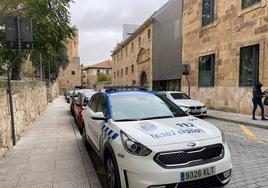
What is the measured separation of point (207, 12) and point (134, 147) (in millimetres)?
14720

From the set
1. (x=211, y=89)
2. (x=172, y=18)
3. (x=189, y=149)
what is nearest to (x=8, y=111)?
(x=189, y=149)

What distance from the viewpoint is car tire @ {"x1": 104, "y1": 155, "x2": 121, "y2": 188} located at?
127 inches

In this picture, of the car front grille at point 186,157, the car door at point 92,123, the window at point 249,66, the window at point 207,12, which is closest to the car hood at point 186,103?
the window at point 249,66

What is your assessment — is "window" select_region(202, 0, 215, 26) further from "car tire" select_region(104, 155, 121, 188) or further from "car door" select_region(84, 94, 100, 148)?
"car tire" select_region(104, 155, 121, 188)

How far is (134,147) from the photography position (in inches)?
119

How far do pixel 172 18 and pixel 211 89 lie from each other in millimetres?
8321

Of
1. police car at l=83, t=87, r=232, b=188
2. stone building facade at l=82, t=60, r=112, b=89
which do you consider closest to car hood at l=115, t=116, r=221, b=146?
police car at l=83, t=87, r=232, b=188

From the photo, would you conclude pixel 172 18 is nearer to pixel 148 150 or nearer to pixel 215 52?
pixel 215 52

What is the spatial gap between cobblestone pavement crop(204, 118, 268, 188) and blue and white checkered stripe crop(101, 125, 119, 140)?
6.41 feet

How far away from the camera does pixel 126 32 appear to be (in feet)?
146

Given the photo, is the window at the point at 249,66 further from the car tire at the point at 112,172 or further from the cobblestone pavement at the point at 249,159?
the car tire at the point at 112,172

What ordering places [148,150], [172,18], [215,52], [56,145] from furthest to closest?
[172,18] → [215,52] → [56,145] → [148,150]

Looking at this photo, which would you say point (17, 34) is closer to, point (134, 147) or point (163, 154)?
point (134, 147)

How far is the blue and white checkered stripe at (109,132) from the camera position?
11.3ft
